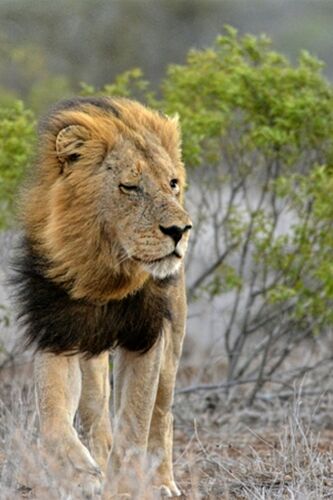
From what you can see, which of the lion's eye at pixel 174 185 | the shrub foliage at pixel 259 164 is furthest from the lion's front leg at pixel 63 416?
the shrub foliage at pixel 259 164

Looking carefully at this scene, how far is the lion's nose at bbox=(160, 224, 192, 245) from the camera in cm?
524

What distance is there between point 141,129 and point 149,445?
5.07ft

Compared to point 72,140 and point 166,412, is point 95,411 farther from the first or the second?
point 72,140

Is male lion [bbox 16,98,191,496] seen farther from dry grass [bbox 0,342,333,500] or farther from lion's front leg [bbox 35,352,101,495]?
dry grass [bbox 0,342,333,500]

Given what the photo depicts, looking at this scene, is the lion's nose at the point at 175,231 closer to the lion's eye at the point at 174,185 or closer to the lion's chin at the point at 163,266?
the lion's chin at the point at 163,266

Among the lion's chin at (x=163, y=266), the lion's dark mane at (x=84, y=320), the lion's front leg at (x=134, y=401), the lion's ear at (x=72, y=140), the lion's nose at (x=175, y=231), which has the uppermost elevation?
the lion's ear at (x=72, y=140)

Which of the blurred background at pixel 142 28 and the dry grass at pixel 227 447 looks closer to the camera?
the dry grass at pixel 227 447

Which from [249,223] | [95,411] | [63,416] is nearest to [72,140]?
[63,416]

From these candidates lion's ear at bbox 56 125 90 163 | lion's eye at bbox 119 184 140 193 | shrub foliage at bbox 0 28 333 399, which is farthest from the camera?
shrub foliage at bbox 0 28 333 399

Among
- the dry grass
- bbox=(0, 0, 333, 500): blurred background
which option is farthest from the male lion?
bbox=(0, 0, 333, 500): blurred background

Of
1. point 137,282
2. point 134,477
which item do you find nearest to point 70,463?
point 134,477

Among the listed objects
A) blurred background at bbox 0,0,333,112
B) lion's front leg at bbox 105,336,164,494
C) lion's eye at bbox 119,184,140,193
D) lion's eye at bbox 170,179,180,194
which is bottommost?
lion's front leg at bbox 105,336,164,494

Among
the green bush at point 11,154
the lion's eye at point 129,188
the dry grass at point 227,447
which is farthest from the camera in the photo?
the green bush at point 11,154

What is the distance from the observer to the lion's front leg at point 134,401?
559 centimetres
